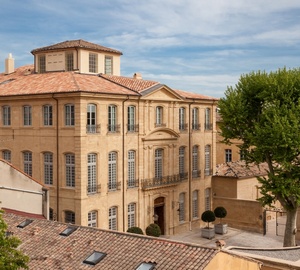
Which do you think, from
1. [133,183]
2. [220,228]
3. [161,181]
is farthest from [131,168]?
[220,228]

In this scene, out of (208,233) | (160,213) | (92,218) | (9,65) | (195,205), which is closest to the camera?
(92,218)

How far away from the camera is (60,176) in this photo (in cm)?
3225

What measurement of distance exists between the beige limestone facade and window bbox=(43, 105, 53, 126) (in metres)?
0.07

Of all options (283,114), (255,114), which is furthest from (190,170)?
(283,114)

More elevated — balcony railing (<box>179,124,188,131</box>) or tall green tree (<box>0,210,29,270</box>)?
balcony railing (<box>179,124,188,131</box>)

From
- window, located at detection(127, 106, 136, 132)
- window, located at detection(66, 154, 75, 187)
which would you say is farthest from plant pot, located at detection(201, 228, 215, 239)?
window, located at detection(66, 154, 75, 187)

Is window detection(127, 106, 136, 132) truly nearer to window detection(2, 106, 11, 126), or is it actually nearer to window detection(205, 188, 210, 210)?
window detection(2, 106, 11, 126)

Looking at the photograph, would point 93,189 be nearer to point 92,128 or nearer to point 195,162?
point 92,128

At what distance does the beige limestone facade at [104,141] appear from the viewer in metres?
31.8

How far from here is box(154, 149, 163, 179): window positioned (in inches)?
1478

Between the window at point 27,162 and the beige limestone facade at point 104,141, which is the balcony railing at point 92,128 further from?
the window at point 27,162

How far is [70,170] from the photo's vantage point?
32.0 meters

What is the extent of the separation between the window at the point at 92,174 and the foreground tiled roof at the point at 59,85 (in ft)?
15.2

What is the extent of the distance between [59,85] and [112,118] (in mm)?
4421
